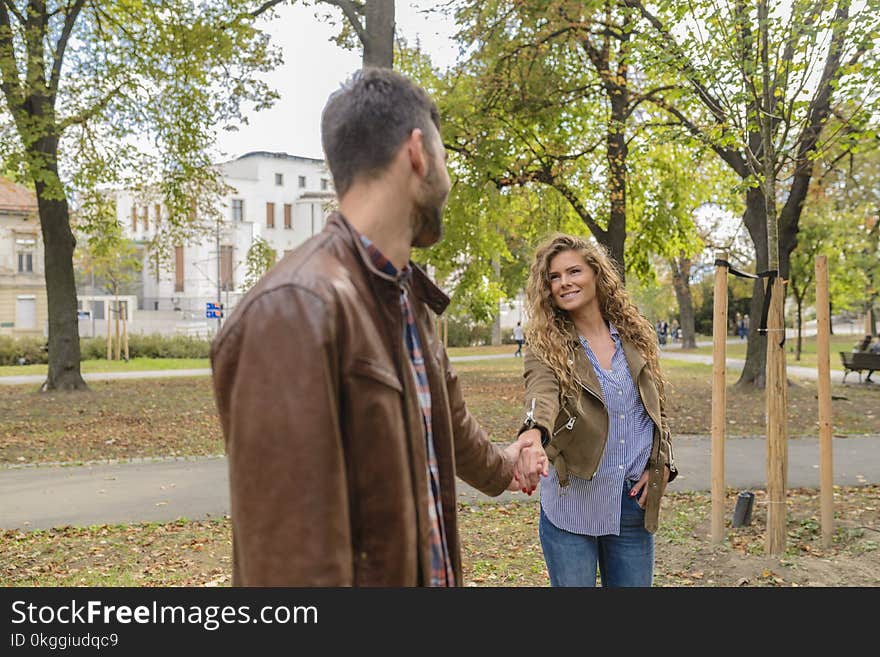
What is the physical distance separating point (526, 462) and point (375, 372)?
143 cm

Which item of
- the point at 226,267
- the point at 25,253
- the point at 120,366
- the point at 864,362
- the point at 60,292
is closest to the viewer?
the point at 60,292

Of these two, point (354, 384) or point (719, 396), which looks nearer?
point (354, 384)

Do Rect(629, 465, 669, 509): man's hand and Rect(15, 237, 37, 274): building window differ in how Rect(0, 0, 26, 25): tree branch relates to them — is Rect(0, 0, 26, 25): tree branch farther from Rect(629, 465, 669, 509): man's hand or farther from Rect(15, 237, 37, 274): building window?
Rect(15, 237, 37, 274): building window

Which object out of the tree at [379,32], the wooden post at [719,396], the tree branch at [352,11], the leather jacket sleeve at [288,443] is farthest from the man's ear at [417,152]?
the tree branch at [352,11]

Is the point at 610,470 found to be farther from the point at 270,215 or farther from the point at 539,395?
the point at 270,215

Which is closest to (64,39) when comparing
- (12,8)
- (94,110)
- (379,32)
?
(12,8)

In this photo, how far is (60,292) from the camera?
61.2ft

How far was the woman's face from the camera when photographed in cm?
364

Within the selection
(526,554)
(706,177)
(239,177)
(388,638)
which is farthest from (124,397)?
(239,177)

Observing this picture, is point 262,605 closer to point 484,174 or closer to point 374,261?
point 374,261

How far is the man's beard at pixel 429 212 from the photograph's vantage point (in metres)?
1.89

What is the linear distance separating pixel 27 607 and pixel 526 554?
4488mm

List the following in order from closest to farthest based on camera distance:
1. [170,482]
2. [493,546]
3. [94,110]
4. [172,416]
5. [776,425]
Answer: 1. [776,425]
2. [493,546]
3. [170,482]
4. [172,416]
5. [94,110]

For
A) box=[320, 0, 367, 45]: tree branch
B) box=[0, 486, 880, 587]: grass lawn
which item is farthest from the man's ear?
box=[320, 0, 367, 45]: tree branch
